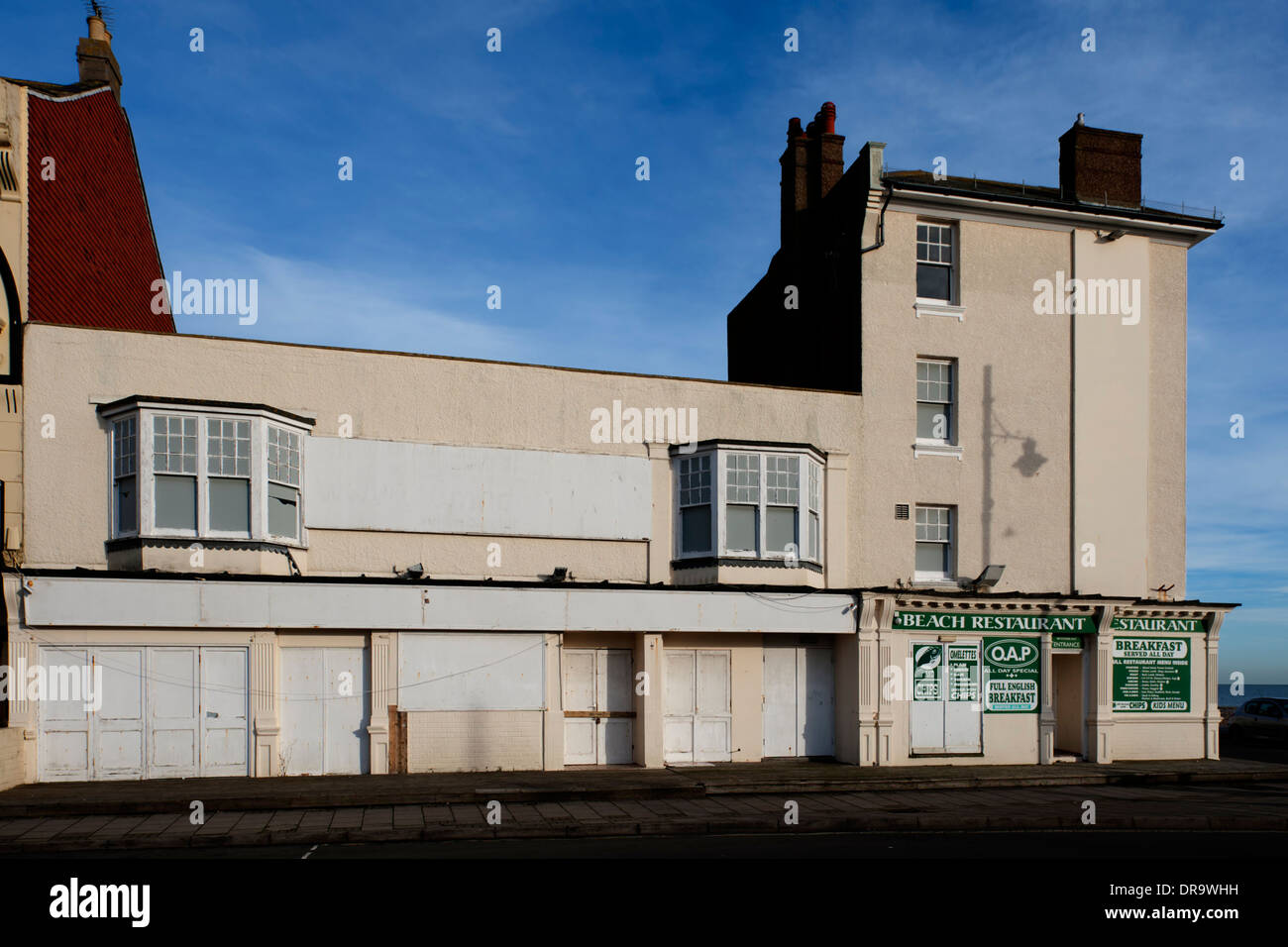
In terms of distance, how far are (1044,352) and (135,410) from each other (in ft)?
57.1

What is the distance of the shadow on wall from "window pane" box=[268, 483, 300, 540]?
1339 cm

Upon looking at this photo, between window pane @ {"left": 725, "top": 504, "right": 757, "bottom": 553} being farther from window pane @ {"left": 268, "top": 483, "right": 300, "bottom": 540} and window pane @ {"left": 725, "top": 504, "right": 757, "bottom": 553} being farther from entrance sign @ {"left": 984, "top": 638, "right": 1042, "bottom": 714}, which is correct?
window pane @ {"left": 268, "top": 483, "right": 300, "bottom": 540}

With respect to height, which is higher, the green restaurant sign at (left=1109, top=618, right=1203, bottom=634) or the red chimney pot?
the red chimney pot

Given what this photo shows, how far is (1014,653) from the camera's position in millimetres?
21047

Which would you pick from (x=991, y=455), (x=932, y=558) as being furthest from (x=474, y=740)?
(x=991, y=455)

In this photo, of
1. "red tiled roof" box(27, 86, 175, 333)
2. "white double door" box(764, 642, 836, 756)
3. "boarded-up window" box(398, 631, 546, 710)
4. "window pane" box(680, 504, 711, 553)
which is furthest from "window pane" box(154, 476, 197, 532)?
"white double door" box(764, 642, 836, 756)

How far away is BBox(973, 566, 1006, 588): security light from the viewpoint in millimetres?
21234

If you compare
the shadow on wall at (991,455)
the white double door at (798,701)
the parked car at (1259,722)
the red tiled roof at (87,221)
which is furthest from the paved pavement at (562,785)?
the parked car at (1259,722)

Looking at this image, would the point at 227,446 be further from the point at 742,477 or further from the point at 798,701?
the point at 798,701

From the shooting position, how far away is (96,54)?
25359mm

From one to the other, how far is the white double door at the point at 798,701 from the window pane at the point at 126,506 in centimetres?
1134

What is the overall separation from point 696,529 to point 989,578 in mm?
6248
